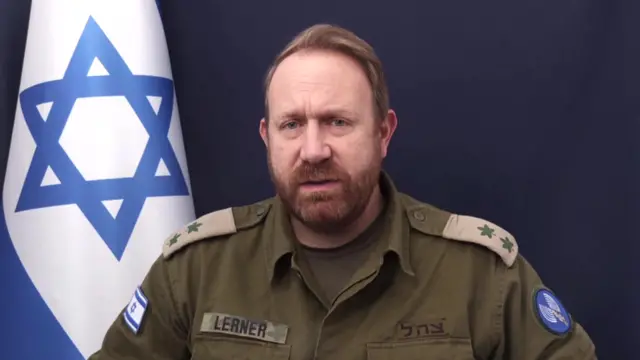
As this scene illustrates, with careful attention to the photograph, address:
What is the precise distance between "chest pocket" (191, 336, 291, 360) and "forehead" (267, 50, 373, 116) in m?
0.34

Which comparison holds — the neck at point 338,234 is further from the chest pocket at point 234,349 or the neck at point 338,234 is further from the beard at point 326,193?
the chest pocket at point 234,349

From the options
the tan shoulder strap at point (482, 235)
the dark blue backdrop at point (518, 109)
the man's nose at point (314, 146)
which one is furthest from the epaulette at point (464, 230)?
the dark blue backdrop at point (518, 109)

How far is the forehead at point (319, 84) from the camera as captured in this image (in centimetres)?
109

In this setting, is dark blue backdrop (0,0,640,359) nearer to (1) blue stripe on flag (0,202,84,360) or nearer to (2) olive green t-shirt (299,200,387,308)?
(1) blue stripe on flag (0,202,84,360)

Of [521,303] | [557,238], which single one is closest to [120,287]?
[521,303]

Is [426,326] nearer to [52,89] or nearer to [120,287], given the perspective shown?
[120,287]

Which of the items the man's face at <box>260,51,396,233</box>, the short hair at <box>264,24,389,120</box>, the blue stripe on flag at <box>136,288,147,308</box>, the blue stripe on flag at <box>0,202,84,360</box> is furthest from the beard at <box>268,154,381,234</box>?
the blue stripe on flag at <box>0,202,84,360</box>

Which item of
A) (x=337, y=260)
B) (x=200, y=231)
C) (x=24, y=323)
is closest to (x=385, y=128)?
(x=337, y=260)

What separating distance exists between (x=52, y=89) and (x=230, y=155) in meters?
0.46

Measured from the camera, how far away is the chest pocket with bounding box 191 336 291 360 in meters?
1.10

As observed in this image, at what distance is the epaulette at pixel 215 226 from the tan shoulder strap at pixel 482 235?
1.00ft

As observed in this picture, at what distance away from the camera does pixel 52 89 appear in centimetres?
128

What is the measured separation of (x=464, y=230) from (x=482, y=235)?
0.09 feet

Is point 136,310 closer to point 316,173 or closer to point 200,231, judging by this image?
point 200,231
